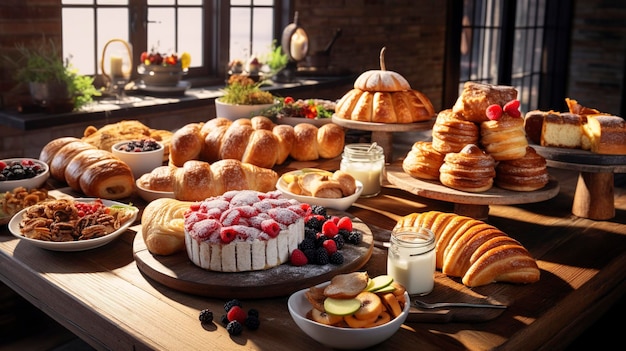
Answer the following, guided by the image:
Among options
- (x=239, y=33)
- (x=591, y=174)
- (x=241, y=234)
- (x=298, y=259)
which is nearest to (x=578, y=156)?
(x=591, y=174)

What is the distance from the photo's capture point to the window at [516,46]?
6.79 meters

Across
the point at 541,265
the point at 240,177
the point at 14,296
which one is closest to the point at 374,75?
the point at 240,177

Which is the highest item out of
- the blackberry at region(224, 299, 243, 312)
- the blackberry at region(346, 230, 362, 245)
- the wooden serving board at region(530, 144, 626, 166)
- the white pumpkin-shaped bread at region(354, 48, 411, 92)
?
the white pumpkin-shaped bread at region(354, 48, 411, 92)

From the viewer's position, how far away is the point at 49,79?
12.1 ft

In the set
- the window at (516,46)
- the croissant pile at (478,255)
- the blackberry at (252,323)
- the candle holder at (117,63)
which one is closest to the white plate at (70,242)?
the blackberry at (252,323)

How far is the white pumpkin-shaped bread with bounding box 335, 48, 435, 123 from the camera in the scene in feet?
8.04

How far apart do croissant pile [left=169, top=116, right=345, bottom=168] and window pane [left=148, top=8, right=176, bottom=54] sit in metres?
2.12

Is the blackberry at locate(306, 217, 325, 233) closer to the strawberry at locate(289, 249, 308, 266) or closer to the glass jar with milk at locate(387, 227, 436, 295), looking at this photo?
the strawberry at locate(289, 249, 308, 266)

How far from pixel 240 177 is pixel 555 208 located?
1.02m

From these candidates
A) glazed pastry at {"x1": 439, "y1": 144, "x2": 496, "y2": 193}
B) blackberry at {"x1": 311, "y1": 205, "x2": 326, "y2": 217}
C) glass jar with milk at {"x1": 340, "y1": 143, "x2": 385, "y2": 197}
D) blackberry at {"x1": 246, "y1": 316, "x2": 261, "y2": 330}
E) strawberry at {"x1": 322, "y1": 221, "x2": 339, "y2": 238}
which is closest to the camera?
blackberry at {"x1": 246, "y1": 316, "x2": 261, "y2": 330}

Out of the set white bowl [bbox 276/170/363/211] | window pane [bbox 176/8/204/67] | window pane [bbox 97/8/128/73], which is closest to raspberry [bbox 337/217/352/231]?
white bowl [bbox 276/170/363/211]

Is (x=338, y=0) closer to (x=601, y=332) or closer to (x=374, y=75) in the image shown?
(x=374, y=75)

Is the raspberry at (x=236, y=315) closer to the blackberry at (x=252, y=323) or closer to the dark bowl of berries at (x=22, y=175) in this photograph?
the blackberry at (x=252, y=323)

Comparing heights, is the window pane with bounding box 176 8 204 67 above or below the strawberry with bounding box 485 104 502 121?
above
